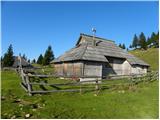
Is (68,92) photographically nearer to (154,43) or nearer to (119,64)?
(119,64)

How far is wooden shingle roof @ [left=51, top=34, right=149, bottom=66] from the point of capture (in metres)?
29.5

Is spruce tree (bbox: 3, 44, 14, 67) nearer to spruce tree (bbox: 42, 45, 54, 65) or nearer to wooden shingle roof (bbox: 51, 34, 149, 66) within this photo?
spruce tree (bbox: 42, 45, 54, 65)

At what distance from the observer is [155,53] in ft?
271

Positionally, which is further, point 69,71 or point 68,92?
point 69,71

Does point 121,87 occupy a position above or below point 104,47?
below

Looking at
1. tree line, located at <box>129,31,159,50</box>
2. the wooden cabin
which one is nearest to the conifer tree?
tree line, located at <box>129,31,159,50</box>

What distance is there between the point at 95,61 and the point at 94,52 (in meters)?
1.88

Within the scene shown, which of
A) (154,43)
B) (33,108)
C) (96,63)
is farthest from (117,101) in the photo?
(154,43)

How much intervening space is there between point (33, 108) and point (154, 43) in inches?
3804

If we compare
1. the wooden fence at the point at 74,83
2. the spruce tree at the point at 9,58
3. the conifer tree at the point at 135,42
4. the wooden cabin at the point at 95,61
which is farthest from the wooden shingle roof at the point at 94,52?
the conifer tree at the point at 135,42

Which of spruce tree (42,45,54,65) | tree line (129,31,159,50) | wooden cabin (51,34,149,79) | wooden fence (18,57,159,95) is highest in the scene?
tree line (129,31,159,50)

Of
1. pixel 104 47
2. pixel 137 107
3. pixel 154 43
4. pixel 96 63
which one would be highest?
pixel 154 43

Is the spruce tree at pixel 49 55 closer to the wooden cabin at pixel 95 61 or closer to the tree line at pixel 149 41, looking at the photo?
the wooden cabin at pixel 95 61

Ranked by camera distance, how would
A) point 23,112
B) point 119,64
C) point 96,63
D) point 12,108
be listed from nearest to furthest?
point 23,112, point 12,108, point 96,63, point 119,64
